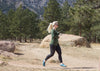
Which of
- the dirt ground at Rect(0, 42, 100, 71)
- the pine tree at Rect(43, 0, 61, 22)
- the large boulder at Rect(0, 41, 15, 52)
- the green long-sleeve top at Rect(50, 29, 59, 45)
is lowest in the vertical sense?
the dirt ground at Rect(0, 42, 100, 71)

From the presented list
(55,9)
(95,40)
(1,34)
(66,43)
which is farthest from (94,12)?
(95,40)

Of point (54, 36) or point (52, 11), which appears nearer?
point (54, 36)

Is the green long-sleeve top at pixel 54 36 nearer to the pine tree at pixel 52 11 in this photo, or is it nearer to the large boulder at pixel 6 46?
the large boulder at pixel 6 46

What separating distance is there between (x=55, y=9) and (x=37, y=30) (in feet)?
35.8

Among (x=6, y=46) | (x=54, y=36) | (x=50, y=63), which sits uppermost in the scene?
(x=54, y=36)

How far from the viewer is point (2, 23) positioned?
47375 millimetres

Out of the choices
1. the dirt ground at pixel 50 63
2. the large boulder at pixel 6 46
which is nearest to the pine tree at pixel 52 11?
the large boulder at pixel 6 46

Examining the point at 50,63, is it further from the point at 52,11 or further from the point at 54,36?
the point at 52,11

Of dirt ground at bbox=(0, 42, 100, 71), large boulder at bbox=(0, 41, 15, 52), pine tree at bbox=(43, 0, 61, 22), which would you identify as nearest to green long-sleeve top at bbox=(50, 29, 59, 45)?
dirt ground at bbox=(0, 42, 100, 71)

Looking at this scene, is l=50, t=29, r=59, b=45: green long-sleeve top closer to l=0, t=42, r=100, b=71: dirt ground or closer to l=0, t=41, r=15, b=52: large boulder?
l=0, t=42, r=100, b=71: dirt ground

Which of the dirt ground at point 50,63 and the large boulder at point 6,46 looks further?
the large boulder at point 6,46

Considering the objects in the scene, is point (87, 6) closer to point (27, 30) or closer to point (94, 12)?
point (94, 12)

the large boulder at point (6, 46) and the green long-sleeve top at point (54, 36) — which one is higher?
the green long-sleeve top at point (54, 36)

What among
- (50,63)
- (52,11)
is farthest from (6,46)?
(52,11)
